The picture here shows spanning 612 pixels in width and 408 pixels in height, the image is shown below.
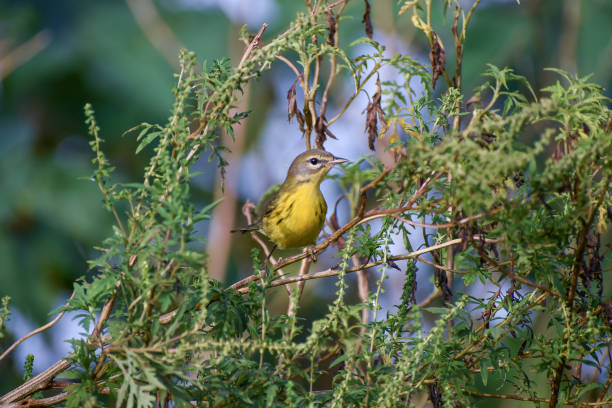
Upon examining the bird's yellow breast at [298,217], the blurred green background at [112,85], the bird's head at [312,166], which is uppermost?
the blurred green background at [112,85]

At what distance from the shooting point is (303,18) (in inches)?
64.6

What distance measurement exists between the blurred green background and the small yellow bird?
0.73 metres

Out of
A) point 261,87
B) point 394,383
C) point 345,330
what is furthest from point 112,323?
point 261,87

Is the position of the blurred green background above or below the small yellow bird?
above

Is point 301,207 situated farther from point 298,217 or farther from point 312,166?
point 312,166

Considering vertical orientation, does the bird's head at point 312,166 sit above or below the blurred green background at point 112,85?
below

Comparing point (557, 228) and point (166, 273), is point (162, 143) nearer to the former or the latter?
point (166, 273)

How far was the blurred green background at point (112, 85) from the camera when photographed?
5730 mm

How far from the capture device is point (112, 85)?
7281 mm

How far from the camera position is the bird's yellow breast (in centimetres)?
391

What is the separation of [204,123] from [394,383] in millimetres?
Answer: 781

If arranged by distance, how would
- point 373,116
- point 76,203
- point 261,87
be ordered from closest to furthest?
point 373,116
point 76,203
point 261,87

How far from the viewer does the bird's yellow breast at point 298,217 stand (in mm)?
3908

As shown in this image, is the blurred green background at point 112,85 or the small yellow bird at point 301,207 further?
the blurred green background at point 112,85
